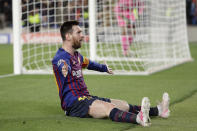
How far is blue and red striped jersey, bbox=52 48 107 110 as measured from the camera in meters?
5.35

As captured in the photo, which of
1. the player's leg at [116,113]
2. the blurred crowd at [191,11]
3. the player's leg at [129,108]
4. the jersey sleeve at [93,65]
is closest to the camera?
the player's leg at [116,113]

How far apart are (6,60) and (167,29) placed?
4.45m

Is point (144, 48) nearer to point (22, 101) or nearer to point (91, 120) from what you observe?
point (22, 101)

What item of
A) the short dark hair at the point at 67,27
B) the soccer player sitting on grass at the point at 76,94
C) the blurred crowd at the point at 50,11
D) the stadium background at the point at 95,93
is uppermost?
the blurred crowd at the point at 50,11

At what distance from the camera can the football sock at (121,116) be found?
197 inches

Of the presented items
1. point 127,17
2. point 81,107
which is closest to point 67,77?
point 81,107

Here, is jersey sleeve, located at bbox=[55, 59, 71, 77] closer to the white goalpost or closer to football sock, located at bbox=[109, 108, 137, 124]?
football sock, located at bbox=[109, 108, 137, 124]

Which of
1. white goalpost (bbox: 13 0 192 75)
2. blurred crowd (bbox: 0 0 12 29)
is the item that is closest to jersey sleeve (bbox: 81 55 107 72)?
white goalpost (bbox: 13 0 192 75)

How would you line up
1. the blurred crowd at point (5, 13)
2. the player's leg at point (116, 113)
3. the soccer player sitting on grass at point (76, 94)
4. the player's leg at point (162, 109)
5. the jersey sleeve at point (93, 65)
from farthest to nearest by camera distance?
the blurred crowd at point (5, 13) < the jersey sleeve at point (93, 65) < the player's leg at point (162, 109) < the soccer player sitting on grass at point (76, 94) < the player's leg at point (116, 113)

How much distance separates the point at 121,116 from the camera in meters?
5.07

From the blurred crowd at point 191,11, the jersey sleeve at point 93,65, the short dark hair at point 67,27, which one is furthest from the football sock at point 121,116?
the blurred crowd at point 191,11

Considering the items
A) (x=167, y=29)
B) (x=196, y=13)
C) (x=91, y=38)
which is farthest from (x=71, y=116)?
(x=196, y=13)

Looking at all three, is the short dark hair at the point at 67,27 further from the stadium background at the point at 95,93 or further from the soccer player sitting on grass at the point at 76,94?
the stadium background at the point at 95,93

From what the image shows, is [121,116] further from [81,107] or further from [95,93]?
[95,93]
